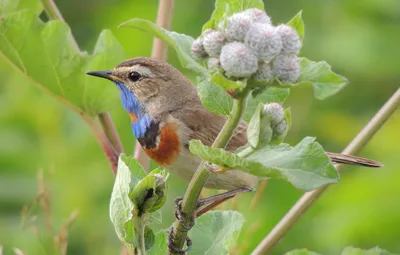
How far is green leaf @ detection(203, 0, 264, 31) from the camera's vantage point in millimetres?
1603

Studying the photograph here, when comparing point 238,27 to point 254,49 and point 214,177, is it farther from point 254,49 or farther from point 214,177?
point 214,177

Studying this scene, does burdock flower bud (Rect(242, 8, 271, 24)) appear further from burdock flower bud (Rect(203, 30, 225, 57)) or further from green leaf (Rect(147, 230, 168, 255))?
green leaf (Rect(147, 230, 168, 255))

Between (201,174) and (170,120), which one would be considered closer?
(201,174)

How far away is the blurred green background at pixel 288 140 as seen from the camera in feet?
11.2

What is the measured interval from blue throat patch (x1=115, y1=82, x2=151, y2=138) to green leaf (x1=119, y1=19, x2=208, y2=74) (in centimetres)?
113

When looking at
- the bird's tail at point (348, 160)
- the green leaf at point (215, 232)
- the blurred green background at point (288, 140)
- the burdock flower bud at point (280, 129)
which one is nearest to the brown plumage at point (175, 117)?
the bird's tail at point (348, 160)

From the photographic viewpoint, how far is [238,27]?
4.85 ft

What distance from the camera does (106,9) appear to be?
17.1 feet

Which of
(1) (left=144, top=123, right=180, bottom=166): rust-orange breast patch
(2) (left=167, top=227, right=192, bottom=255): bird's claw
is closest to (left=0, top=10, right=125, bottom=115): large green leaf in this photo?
(1) (left=144, top=123, right=180, bottom=166): rust-orange breast patch

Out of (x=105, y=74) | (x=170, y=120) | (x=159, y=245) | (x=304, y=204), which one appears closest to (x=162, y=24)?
(x=105, y=74)

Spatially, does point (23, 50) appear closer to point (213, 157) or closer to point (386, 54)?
point (213, 157)

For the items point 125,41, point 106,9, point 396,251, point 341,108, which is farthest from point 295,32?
point 106,9

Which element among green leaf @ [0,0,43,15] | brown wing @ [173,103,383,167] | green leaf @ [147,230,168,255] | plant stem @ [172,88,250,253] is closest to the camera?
plant stem @ [172,88,250,253]

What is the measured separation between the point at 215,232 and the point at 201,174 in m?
0.45
